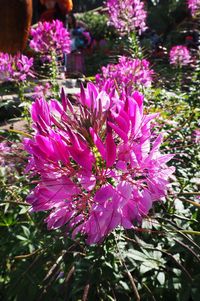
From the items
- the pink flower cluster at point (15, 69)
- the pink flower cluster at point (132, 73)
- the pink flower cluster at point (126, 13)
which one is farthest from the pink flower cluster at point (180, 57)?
the pink flower cluster at point (15, 69)

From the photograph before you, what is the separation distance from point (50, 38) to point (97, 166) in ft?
5.90

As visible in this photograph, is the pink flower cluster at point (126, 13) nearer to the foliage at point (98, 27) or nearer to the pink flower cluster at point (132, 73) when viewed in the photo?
the pink flower cluster at point (132, 73)

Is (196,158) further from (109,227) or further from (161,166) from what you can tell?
(109,227)

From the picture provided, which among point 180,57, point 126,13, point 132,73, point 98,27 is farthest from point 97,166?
point 98,27

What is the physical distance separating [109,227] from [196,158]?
1.02 metres

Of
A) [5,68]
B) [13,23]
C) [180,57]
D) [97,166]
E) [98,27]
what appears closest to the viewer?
[97,166]

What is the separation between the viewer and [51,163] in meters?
0.82

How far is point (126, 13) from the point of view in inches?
100

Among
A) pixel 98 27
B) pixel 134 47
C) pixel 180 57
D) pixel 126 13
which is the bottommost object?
pixel 98 27

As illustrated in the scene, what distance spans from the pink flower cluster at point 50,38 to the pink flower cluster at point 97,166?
1.66m

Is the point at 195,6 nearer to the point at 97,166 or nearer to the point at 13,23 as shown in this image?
the point at 97,166

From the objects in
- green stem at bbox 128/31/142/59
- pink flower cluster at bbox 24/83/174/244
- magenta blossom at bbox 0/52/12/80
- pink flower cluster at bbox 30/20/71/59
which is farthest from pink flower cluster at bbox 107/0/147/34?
pink flower cluster at bbox 24/83/174/244

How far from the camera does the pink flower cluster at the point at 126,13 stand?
2.53 metres

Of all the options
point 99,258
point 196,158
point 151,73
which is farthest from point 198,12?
point 99,258
